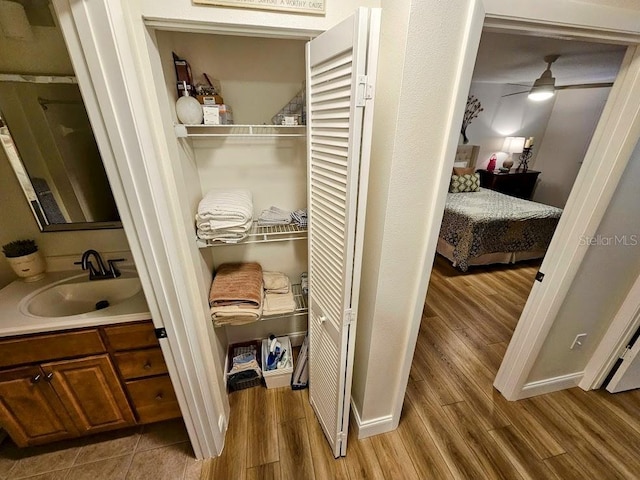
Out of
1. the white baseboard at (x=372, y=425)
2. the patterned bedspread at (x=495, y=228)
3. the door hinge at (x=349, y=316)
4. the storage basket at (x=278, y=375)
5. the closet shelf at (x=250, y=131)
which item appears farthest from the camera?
the patterned bedspread at (x=495, y=228)

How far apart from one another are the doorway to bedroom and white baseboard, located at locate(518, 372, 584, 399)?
20 centimetres

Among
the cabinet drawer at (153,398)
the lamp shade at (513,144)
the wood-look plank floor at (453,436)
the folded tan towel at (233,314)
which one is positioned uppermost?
the lamp shade at (513,144)

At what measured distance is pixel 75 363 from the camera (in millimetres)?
1189

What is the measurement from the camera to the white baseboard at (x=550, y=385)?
5.62 ft

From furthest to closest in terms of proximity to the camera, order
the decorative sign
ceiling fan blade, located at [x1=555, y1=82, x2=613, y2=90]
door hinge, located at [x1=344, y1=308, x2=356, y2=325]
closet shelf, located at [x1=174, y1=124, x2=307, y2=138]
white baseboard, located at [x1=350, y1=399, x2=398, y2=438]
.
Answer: ceiling fan blade, located at [x1=555, y1=82, x2=613, y2=90] → white baseboard, located at [x1=350, y1=399, x2=398, y2=438] → closet shelf, located at [x1=174, y1=124, x2=307, y2=138] → door hinge, located at [x1=344, y1=308, x2=356, y2=325] → the decorative sign

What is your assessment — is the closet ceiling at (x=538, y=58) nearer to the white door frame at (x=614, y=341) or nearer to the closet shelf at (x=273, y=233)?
the white door frame at (x=614, y=341)

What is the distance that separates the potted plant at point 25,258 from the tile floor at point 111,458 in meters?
0.94

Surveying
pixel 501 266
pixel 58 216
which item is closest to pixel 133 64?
pixel 58 216

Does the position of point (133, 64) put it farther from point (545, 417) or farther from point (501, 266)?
point (501, 266)

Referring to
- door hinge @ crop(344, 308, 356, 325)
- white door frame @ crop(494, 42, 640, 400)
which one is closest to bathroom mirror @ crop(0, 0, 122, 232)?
door hinge @ crop(344, 308, 356, 325)

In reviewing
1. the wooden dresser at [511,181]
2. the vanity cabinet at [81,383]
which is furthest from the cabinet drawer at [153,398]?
the wooden dresser at [511,181]

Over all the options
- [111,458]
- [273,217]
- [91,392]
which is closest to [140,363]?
[91,392]

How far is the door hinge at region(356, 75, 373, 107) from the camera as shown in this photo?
2.51ft

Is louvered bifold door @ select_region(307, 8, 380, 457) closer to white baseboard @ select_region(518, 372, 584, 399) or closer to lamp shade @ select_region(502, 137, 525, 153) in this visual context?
white baseboard @ select_region(518, 372, 584, 399)
